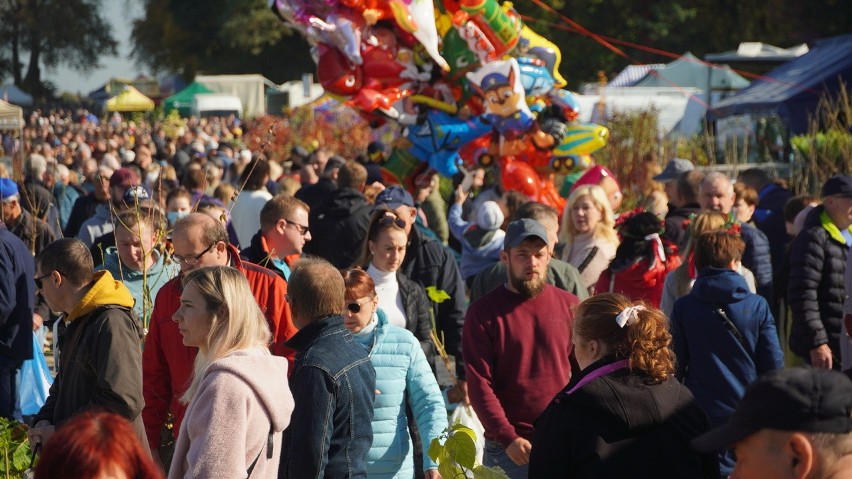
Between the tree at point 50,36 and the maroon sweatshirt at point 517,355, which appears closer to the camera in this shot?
the maroon sweatshirt at point 517,355

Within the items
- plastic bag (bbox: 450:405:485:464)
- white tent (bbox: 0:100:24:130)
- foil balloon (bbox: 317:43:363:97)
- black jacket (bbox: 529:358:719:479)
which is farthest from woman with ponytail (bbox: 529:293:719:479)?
white tent (bbox: 0:100:24:130)

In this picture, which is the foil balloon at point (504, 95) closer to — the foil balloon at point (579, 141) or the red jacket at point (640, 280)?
the foil balloon at point (579, 141)

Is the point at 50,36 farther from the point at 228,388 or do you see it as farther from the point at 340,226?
the point at 228,388

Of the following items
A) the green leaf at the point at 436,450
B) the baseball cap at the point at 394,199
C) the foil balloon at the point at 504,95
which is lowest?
the green leaf at the point at 436,450

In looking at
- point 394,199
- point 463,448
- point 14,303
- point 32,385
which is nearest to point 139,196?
point 14,303

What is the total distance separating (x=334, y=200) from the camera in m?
8.05

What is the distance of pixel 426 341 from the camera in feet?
19.1

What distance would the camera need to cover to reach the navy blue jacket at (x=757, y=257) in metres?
6.93

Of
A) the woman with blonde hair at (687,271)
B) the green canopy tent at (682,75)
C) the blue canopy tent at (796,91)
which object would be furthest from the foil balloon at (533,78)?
the green canopy tent at (682,75)

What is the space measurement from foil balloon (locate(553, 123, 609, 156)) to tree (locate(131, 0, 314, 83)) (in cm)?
4191

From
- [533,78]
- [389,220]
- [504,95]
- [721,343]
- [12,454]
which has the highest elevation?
[533,78]

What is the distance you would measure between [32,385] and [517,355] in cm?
291

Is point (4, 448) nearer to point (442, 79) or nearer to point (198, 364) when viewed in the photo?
point (198, 364)

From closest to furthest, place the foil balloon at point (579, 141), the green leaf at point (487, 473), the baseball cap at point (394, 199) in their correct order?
the green leaf at point (487, 473) → the baseball cap at point (394, 199) → the foil balloon at point (579, 141)
